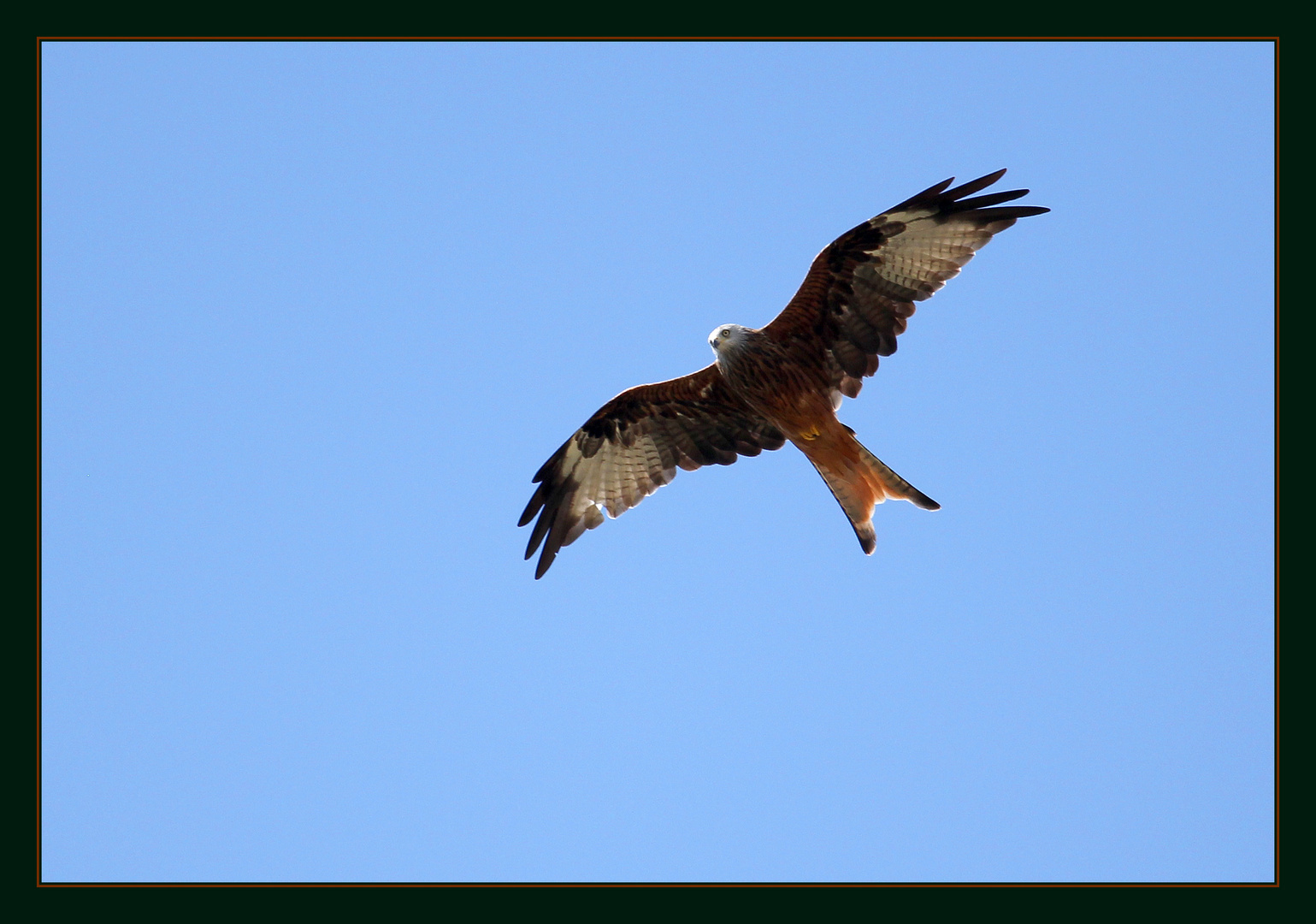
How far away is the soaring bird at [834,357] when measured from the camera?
9.37 m

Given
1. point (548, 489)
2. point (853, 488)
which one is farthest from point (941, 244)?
point (548, 489)

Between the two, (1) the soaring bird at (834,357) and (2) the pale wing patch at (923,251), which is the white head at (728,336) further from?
(2) the pale wing patch at (923,251)

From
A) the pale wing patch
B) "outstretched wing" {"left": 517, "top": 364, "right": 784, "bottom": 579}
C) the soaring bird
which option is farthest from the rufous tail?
the pale wing patch

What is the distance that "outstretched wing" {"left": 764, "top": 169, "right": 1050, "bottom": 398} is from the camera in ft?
30.5

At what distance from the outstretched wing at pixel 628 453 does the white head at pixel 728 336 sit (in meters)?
0.88

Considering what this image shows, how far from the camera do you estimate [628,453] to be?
1085 cm

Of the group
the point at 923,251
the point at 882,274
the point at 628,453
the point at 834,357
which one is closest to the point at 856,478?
the point at 834,357

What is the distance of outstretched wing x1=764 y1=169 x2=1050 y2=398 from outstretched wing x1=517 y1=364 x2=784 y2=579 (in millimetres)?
1019

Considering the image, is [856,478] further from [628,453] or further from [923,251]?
[628,453]

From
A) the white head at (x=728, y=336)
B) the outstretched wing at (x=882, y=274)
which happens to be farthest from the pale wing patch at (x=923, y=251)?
the white head at (x=728, y=336)

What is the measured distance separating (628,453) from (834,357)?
2.15 m

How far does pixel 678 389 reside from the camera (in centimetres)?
1035

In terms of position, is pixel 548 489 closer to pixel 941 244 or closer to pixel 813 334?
pixel 813 334

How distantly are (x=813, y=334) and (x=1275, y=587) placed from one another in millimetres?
3855
